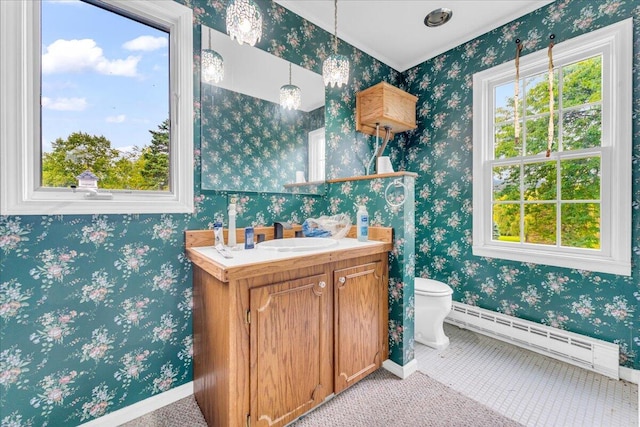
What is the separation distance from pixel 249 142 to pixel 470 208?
1985mm

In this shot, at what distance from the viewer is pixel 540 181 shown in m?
2.13

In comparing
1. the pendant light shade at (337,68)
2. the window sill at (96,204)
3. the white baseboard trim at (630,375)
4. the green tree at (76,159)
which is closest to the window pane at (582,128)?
the white baseboard trim at (630,375)

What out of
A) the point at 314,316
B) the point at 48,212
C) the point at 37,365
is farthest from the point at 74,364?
the point at 314,316

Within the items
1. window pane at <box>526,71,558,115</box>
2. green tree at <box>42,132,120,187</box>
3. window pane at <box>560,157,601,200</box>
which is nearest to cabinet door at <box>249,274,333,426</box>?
green tree at <box>42,132,120,187</box>

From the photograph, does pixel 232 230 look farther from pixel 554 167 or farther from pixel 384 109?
pixel 554 167

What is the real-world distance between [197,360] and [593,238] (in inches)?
107

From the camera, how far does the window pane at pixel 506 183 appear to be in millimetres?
2250

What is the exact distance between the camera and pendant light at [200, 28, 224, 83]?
1608 mm

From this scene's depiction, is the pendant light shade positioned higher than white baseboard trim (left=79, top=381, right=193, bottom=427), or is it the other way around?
the pendant light shade

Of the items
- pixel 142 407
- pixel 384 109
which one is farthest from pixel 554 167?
pixel 142 407

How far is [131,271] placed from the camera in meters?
1.40

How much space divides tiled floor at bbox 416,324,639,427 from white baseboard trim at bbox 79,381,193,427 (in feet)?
4.98

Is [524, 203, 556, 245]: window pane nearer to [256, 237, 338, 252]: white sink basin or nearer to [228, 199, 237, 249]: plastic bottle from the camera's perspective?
[256, 237, 338, 252]: white sink basin

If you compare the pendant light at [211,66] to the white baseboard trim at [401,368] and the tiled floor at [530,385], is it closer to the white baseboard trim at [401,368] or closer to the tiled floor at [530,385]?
the white baseboard trim at [401,368]
